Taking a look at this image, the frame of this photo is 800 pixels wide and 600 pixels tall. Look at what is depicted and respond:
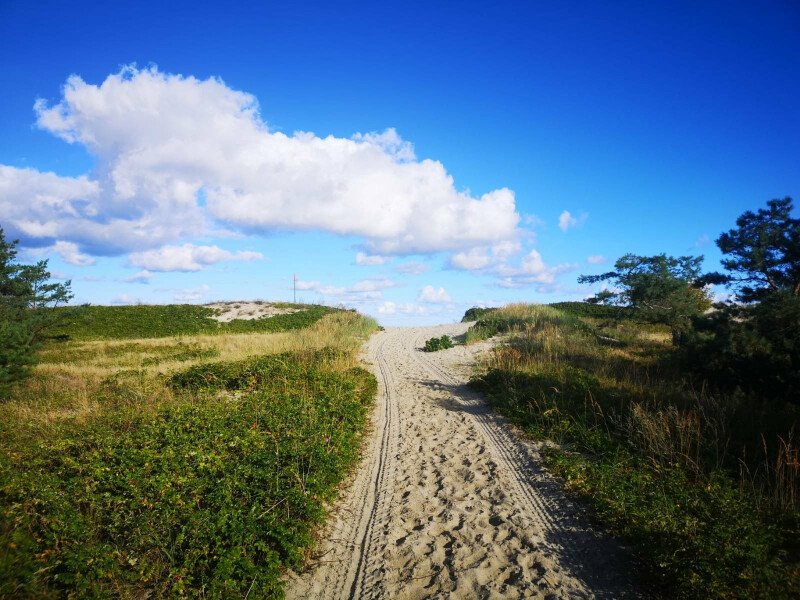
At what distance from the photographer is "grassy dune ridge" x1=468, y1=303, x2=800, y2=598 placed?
4.39 m

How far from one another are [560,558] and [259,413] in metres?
6.14

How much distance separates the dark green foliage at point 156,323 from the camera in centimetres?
3045

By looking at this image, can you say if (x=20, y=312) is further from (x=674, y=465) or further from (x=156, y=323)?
(x=674, y=465)

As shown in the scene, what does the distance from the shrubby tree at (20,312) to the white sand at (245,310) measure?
1395 centimetres

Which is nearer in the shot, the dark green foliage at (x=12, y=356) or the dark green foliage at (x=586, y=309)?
the dark green foliage at (x=12, y=356)

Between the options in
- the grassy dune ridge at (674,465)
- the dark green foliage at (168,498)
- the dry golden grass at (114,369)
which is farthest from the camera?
the dry golden grass at (114,369)

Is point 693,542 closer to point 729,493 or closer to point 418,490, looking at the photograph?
point 729,493

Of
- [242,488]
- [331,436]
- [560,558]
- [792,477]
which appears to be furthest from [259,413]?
[792,477]

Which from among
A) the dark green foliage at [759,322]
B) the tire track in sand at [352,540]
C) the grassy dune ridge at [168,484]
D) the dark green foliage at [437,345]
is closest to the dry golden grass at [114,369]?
the grassy dune ridge at [168,484]

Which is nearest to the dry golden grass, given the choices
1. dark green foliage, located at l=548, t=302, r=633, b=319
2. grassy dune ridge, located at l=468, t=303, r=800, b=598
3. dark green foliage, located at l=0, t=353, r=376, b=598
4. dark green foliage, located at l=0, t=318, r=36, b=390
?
dark green foliage, located at l=0, t=318, r=36, b=390

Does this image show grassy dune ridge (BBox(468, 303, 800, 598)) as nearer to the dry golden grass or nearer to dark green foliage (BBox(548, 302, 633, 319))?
the dry golden grass

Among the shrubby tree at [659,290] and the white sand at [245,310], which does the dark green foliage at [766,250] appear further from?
the white sand at [245,310]

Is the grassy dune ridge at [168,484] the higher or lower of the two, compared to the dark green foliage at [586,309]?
lower

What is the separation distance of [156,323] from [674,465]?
35.3 m
